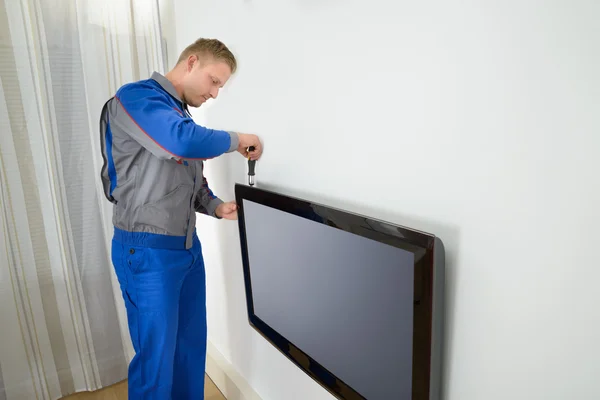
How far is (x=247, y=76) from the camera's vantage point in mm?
1625

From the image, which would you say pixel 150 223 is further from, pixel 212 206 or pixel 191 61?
pixel 191 61

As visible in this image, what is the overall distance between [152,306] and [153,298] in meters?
0.03

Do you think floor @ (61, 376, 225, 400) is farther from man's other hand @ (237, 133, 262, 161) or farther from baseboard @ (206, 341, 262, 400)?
man's other hand @ (237, 133, 262, 161)

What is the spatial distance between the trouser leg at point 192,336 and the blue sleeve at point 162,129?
525mm

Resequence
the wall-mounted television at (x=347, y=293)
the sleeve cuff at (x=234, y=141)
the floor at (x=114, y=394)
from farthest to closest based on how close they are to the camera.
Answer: the floor at (x=114, y=394)
the sleeve cuff at (x=234, y=141)
the wall-mounted television at (x=347, y=293)

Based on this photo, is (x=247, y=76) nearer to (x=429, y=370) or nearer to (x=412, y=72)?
(x=412, y=72)

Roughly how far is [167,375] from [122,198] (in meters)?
0.71

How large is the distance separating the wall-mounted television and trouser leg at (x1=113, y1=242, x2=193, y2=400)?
31 centimetres

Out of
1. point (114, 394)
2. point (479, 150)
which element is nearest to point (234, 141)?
point (479, 150)

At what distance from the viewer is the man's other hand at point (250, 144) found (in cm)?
155

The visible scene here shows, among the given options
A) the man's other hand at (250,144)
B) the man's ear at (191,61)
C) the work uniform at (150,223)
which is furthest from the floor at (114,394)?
the man's ear at (191,61)

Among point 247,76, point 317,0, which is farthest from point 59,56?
point 317,0

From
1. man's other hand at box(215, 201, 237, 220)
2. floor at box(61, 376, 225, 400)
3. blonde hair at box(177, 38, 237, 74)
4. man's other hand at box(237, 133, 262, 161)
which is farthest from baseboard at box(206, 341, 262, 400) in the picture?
blonde hair at box(177, 38, 237, 74)

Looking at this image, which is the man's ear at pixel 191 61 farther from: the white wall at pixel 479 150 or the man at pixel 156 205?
the white wall at pixel 479 150
